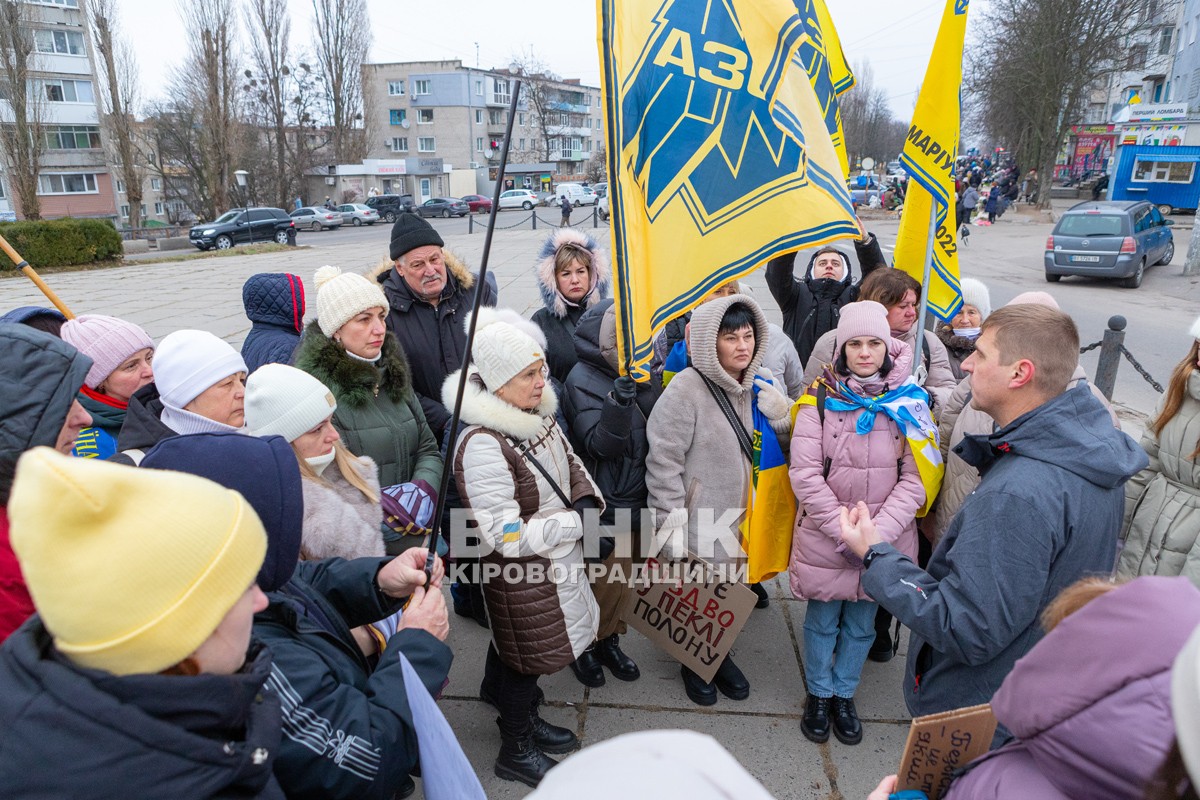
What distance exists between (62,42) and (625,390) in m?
57.0

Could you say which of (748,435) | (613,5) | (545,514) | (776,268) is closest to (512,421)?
(545,514)

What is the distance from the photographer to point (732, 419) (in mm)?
3250

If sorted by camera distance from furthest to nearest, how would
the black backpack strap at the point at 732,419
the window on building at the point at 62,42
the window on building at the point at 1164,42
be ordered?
1. the window on building at the point at 62,42
2. the window on building at the point at 1164,42
3. the black backpack strap at the point at 732,419

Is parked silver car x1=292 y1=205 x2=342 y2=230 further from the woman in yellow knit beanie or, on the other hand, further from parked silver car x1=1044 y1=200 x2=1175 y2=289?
the woman in yellow knit beanie

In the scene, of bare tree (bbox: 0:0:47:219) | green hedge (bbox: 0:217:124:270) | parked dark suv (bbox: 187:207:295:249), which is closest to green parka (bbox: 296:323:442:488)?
green hedge (bbox: 0:217:124:270)

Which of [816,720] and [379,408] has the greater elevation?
[379,408]

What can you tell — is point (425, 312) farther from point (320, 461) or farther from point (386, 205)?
point (386, 205)

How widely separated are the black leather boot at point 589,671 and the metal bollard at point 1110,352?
5.54 meters

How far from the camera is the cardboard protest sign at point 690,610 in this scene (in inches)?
122

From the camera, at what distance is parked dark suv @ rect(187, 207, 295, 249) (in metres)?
29.6

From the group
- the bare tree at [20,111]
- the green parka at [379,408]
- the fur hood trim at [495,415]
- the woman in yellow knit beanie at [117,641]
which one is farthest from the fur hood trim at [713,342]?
the bare tree at [20,111]

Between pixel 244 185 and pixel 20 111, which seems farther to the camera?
pixel 244 185

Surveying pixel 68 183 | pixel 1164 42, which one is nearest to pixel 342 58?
pixel 68 183

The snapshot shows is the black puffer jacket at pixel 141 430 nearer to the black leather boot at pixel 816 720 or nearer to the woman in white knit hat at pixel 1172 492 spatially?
the black leather boot at pixel 816 720
